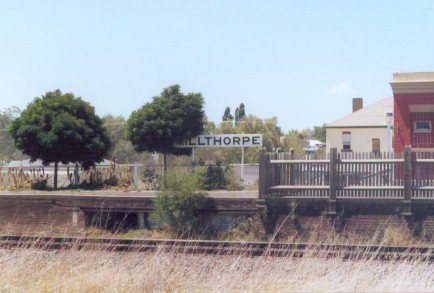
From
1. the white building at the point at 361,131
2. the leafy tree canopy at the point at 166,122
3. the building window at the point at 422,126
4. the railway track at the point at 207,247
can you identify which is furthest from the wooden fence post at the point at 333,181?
the white building at the point at 361,131

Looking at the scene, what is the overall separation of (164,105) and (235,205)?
9.65 m

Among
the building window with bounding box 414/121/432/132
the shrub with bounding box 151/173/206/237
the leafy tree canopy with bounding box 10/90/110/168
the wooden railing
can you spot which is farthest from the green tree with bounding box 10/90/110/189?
the building window with bounding box 414/121/432/132

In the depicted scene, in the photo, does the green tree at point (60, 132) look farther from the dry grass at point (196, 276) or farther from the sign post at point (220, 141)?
the dry grass at point (196, 276)

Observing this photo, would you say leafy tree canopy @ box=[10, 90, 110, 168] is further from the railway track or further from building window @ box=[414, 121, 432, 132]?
building window @ box=[414, 121, 432, 132]

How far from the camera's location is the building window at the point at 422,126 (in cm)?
2636

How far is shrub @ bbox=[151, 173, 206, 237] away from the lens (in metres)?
17.4

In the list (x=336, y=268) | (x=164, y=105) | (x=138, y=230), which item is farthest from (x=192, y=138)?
(x=336, y=268)

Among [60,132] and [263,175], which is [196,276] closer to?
[263,175]

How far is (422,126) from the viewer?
2648 cm

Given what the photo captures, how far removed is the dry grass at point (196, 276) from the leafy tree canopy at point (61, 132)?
13.9 metres

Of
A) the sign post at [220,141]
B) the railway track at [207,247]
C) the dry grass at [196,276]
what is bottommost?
the railway track at [207,247]

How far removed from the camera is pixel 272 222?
56.0 ft

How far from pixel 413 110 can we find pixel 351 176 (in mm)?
10446

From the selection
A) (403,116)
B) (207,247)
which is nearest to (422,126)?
(403,116)
